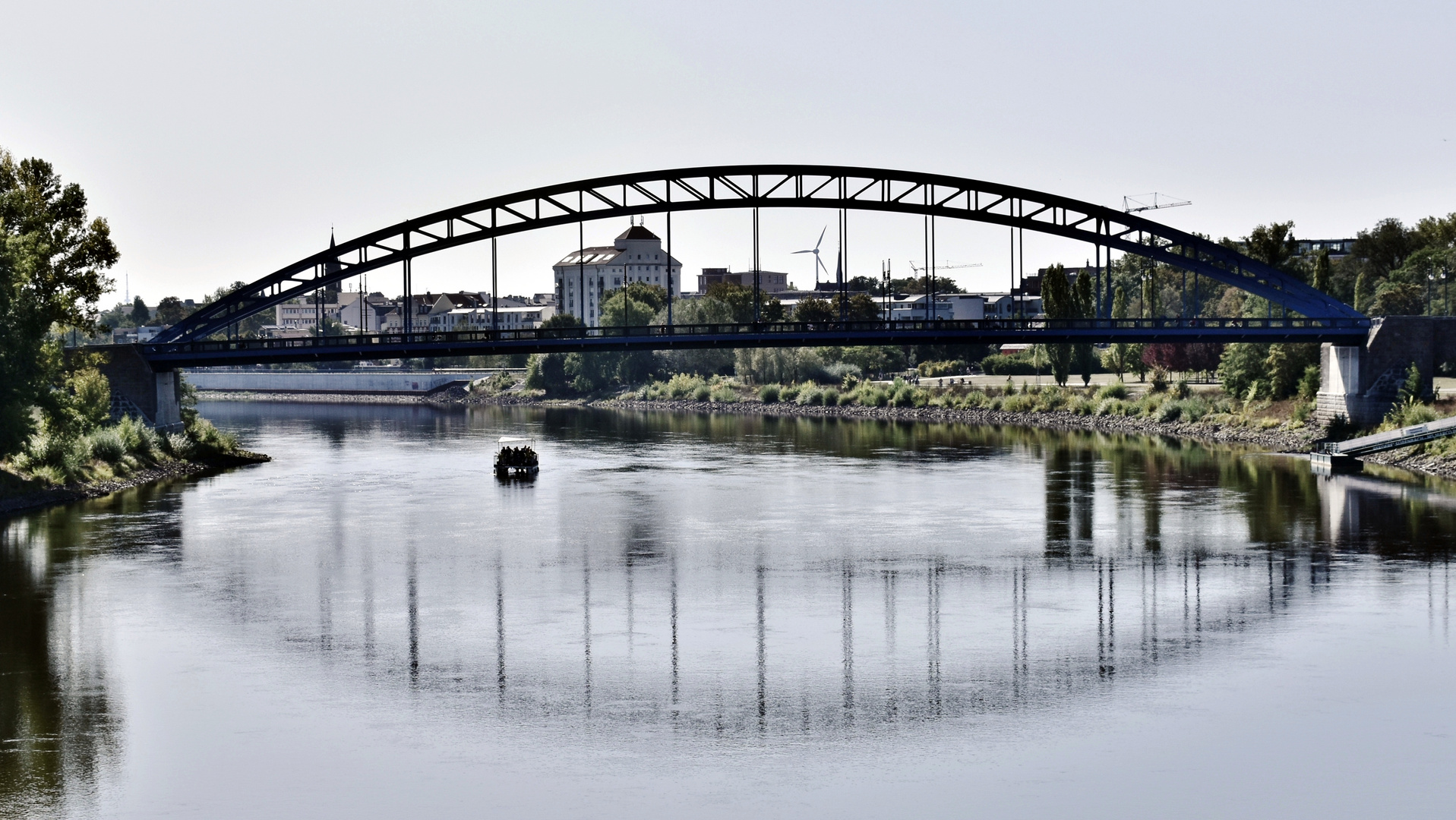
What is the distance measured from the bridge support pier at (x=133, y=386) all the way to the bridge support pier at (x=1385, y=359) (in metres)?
65.3

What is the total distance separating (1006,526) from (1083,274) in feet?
225

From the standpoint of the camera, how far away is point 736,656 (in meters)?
33.2

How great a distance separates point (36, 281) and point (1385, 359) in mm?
70062

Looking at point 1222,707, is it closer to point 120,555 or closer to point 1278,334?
point 120,555

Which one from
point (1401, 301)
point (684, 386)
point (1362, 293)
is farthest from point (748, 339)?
point (1362, 293)

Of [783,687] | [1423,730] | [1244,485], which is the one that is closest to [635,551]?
[783,687]

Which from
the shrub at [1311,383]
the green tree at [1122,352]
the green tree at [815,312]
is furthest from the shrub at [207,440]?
the green tree at [815,312]

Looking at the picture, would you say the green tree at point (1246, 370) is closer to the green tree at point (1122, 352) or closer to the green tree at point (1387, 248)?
the green tree at point (1122, 352)

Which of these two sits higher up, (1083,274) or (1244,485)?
(1083,274)

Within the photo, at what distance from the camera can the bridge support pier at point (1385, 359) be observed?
281 feet

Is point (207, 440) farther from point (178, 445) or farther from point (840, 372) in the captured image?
point (840, 372)

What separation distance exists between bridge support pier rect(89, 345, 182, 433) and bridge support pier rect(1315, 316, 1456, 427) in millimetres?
65262

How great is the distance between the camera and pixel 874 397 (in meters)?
137

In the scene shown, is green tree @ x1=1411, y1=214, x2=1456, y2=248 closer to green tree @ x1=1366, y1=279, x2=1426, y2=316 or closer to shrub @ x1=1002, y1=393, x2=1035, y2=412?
green tree @ x1=1366, y1=279, x2=1426, y2=316
